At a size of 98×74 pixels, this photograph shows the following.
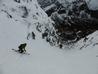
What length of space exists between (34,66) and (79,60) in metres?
4.10

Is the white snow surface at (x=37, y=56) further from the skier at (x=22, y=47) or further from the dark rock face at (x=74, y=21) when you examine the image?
the dark rock face at (x=74, y=21)

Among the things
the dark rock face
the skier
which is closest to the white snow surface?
the skier

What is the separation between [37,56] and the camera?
14367 millimetres

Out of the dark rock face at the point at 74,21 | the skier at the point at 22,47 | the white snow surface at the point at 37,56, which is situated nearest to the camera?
the white snow surface at the point at 37,56

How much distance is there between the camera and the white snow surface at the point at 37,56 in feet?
40.0

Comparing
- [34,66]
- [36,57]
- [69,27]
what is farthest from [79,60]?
[69,27]

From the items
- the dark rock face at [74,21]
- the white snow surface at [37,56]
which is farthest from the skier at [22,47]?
the dark rock face at [74,21]

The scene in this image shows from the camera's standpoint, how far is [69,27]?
23.4 m

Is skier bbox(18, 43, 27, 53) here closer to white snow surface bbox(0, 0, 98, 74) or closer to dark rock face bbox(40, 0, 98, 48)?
white snow surface bbox(0, 0, 98, 74)

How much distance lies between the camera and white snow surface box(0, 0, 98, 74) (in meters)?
12.2

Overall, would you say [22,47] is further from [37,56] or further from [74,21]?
[74,21]

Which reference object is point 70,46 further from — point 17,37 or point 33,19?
point 17,37

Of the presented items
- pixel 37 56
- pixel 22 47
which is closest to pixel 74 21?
pixel 37 56

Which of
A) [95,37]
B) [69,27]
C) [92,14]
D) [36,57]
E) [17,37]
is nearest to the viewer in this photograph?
[36,57]
